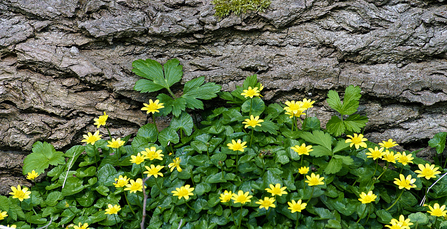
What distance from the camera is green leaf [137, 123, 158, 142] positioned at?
3.03m

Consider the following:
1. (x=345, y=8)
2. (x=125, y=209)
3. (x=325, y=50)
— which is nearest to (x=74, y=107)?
(x=125, y=209)

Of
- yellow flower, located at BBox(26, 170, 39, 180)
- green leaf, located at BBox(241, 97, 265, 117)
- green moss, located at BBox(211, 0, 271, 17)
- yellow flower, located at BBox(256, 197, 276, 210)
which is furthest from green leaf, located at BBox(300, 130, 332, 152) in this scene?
yellow flower, located at BBox(26, 170, 39, 180)

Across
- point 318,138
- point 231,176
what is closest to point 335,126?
point 318,138

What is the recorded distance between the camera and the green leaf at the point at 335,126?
2896 millimetres

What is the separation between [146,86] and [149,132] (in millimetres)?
443

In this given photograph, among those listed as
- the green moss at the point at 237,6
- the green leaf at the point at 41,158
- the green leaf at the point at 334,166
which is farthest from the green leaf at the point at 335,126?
the green leaf at the point at 41,158

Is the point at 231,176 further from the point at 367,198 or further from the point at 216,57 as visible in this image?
the point at 216,57

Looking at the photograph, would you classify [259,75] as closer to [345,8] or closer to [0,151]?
[345,8]

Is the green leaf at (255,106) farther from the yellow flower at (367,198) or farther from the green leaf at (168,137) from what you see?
the yellow flower at (367,198)

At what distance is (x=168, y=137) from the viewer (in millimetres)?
2924

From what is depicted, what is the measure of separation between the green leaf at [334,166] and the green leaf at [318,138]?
0.12 metres

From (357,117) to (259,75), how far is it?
1.00 metres

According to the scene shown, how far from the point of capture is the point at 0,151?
3.14 meters

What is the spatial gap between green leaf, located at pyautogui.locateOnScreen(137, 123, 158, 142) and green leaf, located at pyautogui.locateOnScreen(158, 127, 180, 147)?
0.38 ft
